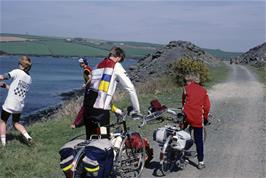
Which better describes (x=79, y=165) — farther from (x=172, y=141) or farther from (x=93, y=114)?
(x=172, y=141)

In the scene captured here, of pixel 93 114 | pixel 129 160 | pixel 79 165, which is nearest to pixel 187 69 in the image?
pixel 129 160

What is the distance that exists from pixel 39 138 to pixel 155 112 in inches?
204

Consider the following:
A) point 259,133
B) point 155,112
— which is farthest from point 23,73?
point 259,133

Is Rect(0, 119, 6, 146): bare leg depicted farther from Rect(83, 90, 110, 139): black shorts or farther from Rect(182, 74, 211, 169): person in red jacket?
Rect(182, 74, 211, 169): person in red jacket

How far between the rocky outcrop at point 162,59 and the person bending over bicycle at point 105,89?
102ft

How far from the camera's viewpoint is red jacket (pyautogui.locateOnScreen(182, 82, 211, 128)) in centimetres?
793

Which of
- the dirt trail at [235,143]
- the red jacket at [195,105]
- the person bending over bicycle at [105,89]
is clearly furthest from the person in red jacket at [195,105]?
the person bending over bicycle at [105,89]

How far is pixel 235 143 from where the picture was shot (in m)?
10.7

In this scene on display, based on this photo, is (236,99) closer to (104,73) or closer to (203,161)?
(203,161)

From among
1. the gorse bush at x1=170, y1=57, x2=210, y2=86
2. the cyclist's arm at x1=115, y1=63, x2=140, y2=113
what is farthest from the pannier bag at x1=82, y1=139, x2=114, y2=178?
the gorse bush at x1=170, y1=57, x2=210, y2=86

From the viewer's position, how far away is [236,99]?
19.9 metres

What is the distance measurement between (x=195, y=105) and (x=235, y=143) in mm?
3225

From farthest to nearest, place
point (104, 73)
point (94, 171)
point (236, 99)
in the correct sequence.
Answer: point (236, 99), point (104, 73), point (94, 171)

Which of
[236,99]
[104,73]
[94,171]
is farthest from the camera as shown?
[236,99]
